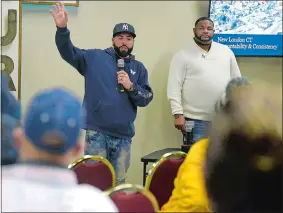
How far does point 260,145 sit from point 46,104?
1.32ft

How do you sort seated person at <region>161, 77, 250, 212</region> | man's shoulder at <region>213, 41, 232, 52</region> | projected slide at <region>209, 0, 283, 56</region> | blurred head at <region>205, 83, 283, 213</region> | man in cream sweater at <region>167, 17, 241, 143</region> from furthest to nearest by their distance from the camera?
1. projected slide at <region>209, 0, 283, 56</region>
2. man's shoulder at <region>213, 41, 232, 52</region>
3. man in cream sweater at <region>167, 17, 241, 143</region>
4. seated person at <region>161, 77, 250, 212</region>
5. blurred head at <region>205, 83, 283, 213</region>

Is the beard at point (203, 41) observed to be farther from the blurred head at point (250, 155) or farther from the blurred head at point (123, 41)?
the blurred head at point (250, 155)

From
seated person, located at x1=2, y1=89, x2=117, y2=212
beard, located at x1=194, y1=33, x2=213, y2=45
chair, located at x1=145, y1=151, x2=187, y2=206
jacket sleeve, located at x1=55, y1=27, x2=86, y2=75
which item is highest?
beard, located at x1=194, y1=33, x2=213, y2=45

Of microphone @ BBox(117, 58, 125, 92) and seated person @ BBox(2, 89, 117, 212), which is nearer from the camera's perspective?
seated person @ BBox(2, 89, 117, 212)

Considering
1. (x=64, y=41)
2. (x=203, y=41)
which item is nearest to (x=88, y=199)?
(x=64, y=41)

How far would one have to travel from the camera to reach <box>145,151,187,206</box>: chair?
1.94 m

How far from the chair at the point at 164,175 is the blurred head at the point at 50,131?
43.9 inches

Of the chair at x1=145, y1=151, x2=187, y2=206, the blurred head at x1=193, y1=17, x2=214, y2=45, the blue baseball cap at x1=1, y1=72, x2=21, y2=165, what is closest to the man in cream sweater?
the blurred head at x1=193, y1=17, x2=214, y2=45

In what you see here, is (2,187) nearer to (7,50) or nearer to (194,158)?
(194,158)

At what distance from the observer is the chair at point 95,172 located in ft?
6.46

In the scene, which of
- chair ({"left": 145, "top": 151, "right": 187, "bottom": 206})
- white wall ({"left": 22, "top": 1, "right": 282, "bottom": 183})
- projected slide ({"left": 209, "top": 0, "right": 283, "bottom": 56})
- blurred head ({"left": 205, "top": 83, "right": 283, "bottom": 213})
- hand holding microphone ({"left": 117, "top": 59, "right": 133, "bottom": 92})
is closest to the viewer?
blurred head ({"left": 205, "top": 83, "right": 283, "bottom": 213})

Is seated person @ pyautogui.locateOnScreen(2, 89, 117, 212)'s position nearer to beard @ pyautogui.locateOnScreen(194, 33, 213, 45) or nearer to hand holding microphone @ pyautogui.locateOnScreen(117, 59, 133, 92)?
hand holding microphone @ pyautogui.locateOnScreen(117, 59, 133, 92)

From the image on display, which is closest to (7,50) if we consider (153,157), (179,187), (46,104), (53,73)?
(53,73)

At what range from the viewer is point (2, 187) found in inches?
34.6
